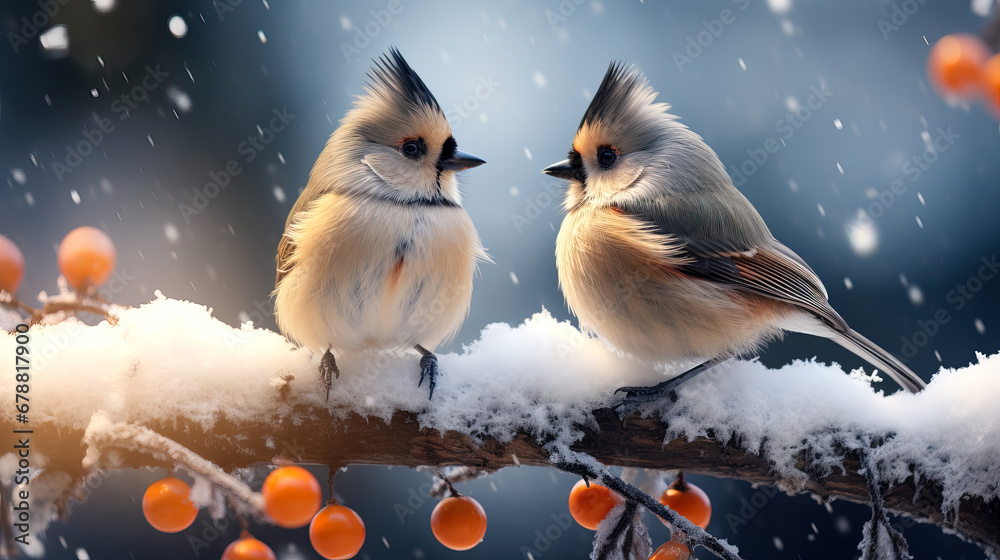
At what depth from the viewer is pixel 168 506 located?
0.80 metres

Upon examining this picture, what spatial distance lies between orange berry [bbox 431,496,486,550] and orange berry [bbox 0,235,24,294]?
2.26 feet

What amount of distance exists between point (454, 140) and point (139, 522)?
1321 millimetres

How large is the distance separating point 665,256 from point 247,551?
79 cm

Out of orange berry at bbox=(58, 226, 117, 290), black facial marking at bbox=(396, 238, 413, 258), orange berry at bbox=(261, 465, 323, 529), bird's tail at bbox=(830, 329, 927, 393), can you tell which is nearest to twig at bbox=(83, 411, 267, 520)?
orange berry at bbox=(261, 465, 323, 529)

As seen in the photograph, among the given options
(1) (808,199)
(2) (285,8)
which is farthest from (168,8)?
(1) (808,199)

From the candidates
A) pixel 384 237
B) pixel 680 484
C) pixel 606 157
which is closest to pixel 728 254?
pixel 606 157

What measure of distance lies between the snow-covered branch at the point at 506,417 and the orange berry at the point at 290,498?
165 mm

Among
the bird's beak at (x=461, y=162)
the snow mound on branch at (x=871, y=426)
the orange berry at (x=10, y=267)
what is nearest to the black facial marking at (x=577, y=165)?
the bird's beak at (x=461, y=162)

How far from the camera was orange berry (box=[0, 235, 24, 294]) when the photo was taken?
91 centimetres

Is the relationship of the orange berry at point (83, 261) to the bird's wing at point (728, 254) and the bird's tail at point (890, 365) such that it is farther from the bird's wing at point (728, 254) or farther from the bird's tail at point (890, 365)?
the bird's tail at point (890, 365)

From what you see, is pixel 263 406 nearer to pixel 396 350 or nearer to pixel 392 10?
pixel 396 350

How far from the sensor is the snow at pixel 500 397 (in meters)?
0.94

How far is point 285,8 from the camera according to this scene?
185 cm

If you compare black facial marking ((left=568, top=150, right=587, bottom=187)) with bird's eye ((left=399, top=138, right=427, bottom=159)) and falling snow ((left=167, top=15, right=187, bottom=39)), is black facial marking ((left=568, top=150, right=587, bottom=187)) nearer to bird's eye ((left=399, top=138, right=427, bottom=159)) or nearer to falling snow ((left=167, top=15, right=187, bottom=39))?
bird's eye ((left=399, top=138, right=427, bottom=159))
